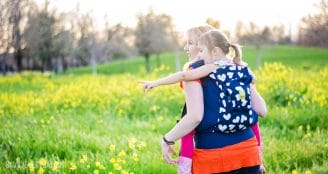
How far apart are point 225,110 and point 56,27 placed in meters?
36.7

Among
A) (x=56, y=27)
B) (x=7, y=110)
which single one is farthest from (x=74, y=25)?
(x=7, y=110)

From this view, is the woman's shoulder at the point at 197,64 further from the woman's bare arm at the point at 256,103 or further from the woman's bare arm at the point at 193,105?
the woman's bare arm at the point at 256,103

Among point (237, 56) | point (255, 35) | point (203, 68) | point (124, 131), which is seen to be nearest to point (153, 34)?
point (255, 35)

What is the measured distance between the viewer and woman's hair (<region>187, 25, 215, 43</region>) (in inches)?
113

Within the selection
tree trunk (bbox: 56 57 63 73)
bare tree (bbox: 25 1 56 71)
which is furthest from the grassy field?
tree trunk (bbox: 56 57 63 73)

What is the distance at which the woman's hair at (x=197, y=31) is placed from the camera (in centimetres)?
288

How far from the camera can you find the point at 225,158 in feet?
9.14

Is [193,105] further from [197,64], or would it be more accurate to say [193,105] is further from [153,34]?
[153,34]

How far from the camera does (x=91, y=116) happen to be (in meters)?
7.79

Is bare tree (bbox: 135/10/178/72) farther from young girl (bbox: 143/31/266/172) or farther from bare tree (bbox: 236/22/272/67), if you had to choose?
young girl (bbox: 143/31/266/172)

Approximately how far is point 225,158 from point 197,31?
87cm

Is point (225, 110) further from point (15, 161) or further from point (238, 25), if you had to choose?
point (238, 25)

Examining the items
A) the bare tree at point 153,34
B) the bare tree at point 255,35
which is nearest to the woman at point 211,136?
the bare tree at point 153,34

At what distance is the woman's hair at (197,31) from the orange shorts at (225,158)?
0.76m
